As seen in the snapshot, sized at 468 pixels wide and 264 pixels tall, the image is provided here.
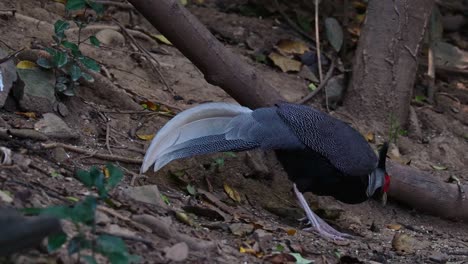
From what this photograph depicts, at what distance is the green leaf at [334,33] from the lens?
22.2 feet

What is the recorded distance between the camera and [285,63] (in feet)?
21.4

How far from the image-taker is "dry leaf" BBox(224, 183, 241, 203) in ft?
15.7

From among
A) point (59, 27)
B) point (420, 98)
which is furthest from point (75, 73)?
point (420, 98)

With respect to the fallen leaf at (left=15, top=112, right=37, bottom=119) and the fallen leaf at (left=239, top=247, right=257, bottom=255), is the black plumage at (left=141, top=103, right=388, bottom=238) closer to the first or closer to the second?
the fallen leaf at (left=15, top=112, right=37, bottom=119)

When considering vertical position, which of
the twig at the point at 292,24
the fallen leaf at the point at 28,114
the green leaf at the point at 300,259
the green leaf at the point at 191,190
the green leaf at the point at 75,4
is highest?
the green leaf at the point at 75,4

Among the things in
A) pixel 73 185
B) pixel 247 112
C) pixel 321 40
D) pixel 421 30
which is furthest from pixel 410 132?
pixel 73 185

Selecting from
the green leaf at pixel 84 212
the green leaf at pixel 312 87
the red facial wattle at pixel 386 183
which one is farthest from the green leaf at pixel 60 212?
the green leaf at pixel 312 87

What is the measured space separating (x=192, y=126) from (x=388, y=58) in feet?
6.27

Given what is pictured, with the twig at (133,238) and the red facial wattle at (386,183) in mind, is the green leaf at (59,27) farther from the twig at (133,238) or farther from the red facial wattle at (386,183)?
the red facial wattle at (386,183)

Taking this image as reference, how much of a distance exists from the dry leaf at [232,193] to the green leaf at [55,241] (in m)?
1.93

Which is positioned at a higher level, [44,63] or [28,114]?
[44,63]

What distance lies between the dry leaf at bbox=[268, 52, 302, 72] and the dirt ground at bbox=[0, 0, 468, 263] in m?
0.05

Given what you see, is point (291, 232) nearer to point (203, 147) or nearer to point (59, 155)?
point (203, 147)

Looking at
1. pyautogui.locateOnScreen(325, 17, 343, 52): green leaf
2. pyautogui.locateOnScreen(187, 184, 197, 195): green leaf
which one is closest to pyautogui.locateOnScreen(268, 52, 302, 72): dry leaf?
pyautogui.locateOnScreen(325, 17, 343, 52): green leaf
